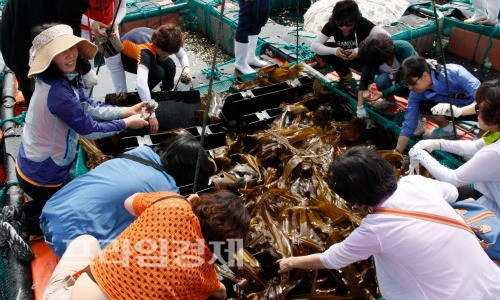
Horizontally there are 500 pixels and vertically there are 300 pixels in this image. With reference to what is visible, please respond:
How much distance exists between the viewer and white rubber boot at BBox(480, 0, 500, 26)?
206 inches

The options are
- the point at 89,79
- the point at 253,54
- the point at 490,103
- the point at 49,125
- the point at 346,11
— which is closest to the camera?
the point at 490,103

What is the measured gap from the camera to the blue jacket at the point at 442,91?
306 centimetres

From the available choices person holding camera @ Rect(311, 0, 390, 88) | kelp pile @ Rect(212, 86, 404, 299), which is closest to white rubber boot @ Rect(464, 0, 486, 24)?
person holding camera @ Rect(311, 0, 390, 88)

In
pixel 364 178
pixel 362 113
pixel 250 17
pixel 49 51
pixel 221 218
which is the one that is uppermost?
pixel 49 51

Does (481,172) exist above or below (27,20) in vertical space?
below

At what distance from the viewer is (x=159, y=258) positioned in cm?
150

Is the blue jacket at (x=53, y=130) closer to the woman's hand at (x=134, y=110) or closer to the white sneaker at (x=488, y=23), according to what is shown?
the woman's hand at (x=134, y=110)

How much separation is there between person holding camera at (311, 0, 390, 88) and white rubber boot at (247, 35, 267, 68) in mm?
827

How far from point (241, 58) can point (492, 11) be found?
3.28 meters

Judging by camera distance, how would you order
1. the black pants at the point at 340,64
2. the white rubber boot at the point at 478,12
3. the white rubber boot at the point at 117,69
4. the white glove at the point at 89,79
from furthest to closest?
the white rubber boot at the point at 478,12
the black pants at the point at 340,64
the white rubber boot at the point at 117,69
the white glove at the point at 89,79

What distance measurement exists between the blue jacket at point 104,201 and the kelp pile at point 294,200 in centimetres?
60

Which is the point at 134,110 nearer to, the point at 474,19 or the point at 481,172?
the point at 481,172

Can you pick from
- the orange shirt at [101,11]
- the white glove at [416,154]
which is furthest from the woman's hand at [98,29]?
the white glove at [416,154]

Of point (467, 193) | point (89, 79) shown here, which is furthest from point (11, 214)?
point (467, 193)
